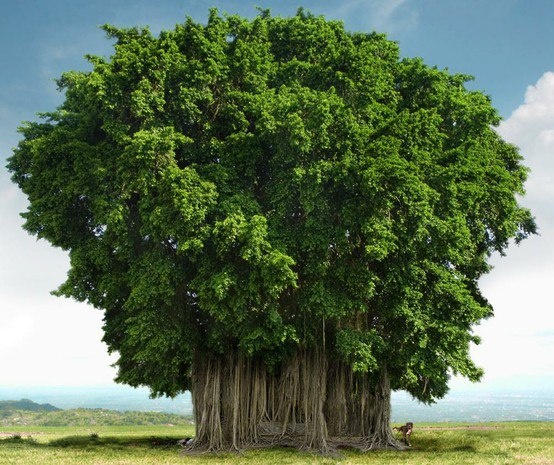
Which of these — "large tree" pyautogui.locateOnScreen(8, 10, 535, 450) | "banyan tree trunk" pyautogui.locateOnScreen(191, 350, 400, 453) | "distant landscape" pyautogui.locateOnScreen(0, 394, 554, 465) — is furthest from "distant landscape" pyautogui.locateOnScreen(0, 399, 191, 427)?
"large tree" pyautogui.locateOnScreen(8, 10, 535, 450)

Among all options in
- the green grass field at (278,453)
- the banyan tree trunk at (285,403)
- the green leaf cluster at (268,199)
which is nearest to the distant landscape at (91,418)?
the green grass field at (278,453)

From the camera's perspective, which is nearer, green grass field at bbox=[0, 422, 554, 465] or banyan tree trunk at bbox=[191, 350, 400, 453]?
green grass field at bbox=[0, 422, 554, 465]

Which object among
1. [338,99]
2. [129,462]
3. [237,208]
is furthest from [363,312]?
[129,462]

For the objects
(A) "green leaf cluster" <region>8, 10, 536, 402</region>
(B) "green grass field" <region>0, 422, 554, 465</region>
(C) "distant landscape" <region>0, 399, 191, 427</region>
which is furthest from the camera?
(C) "distant landscape" <region>0, 399, 191, 427</region>

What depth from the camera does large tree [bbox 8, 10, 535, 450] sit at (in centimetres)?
1773

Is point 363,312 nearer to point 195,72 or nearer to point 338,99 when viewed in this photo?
point 338,99

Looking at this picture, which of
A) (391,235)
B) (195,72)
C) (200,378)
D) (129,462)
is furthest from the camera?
(200,378)

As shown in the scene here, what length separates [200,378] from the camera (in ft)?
69.6

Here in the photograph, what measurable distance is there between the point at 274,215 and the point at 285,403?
23.1 feet

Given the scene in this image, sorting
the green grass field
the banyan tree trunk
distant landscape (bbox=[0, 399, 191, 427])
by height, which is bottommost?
distant landscape (bbox=[0, 399, 191, 427])

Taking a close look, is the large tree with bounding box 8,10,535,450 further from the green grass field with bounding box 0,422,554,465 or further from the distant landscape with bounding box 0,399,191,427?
the distant landscape with bounding box 0,399,191,427

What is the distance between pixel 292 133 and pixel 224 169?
269 cm

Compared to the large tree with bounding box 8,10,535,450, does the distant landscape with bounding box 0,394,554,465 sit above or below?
below

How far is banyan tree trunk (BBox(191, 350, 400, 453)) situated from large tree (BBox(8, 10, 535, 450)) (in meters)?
0.07
